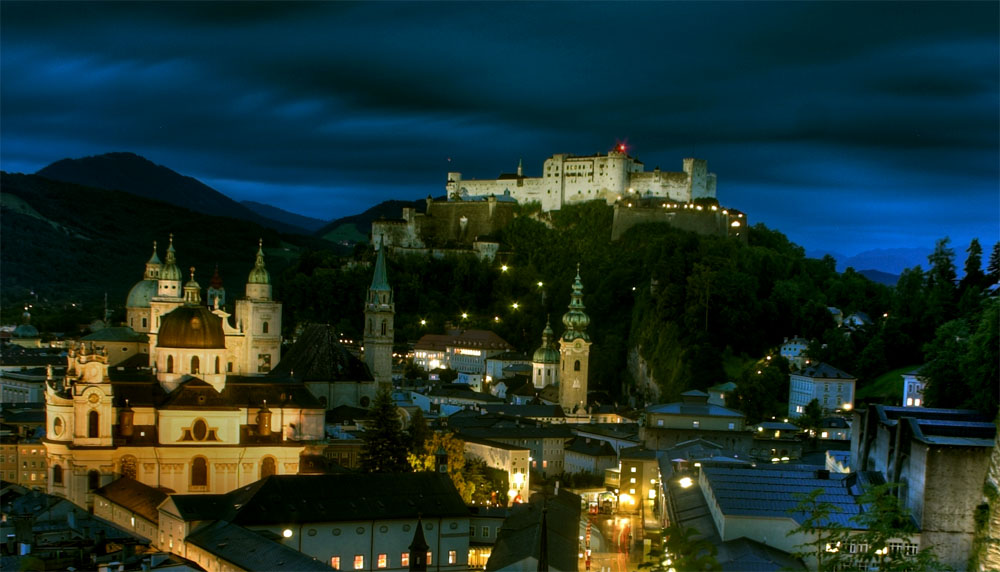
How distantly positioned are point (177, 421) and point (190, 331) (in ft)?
13.6

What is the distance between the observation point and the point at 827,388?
61.7 m

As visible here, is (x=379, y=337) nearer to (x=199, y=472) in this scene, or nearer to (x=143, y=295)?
(x=199, y=472)

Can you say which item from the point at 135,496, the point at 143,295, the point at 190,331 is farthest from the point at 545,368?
the point at 135,496

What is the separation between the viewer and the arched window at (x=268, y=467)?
1716 inches

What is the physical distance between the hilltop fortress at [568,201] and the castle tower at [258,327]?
141 feet

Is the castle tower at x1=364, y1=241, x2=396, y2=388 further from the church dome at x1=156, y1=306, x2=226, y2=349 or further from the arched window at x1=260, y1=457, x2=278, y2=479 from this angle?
the arched window at x1=260, y1=457, x2=278, y2=479

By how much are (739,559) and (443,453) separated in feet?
69.7

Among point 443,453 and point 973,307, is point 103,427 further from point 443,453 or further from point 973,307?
point 973,307

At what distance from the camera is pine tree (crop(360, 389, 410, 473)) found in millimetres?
46469

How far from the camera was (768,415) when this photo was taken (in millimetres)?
63656

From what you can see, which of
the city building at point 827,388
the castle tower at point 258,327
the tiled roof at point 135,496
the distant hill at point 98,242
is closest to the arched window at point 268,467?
the tiled roof at point 135,496

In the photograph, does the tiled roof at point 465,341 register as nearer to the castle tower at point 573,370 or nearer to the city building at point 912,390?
the castle tower at point 573,370

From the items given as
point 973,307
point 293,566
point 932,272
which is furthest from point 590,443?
point 293,566

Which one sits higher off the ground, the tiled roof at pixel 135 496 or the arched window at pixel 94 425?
the arched window at pixel 94 425
